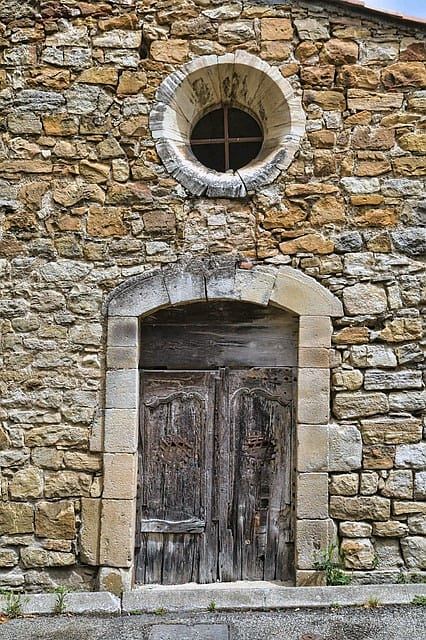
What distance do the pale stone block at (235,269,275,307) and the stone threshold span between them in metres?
2.08

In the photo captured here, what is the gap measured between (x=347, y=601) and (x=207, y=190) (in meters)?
3.10

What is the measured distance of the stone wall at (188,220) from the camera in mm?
4770

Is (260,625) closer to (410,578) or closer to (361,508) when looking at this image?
(361,508)

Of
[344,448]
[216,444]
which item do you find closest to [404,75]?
[344,448]

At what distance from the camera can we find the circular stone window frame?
4.89m

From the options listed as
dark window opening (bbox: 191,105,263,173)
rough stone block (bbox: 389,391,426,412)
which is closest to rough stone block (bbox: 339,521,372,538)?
rough stone block (bbox: 389,391,426,412)

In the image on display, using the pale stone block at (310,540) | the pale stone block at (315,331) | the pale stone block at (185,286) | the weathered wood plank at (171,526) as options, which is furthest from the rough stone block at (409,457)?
the pale stone block at (185,286)

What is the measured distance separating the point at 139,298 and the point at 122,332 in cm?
28

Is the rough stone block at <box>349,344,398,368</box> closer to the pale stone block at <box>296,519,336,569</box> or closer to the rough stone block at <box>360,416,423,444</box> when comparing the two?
the rough stone block at <box>360,416,423,444</box>

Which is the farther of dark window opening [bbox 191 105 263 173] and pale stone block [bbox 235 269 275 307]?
dark window opening [bbox 191 105 263 173]

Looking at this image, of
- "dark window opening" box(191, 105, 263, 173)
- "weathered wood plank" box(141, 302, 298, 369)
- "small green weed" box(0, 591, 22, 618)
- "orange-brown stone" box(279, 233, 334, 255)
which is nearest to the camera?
"small green weed" box(0, 591, 22, 618)

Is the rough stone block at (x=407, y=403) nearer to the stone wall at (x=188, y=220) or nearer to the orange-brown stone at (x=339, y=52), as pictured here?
the stone wall at (x=188, y=220)

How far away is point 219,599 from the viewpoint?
4.62 metres

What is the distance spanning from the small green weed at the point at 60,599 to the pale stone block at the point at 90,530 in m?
0.24
